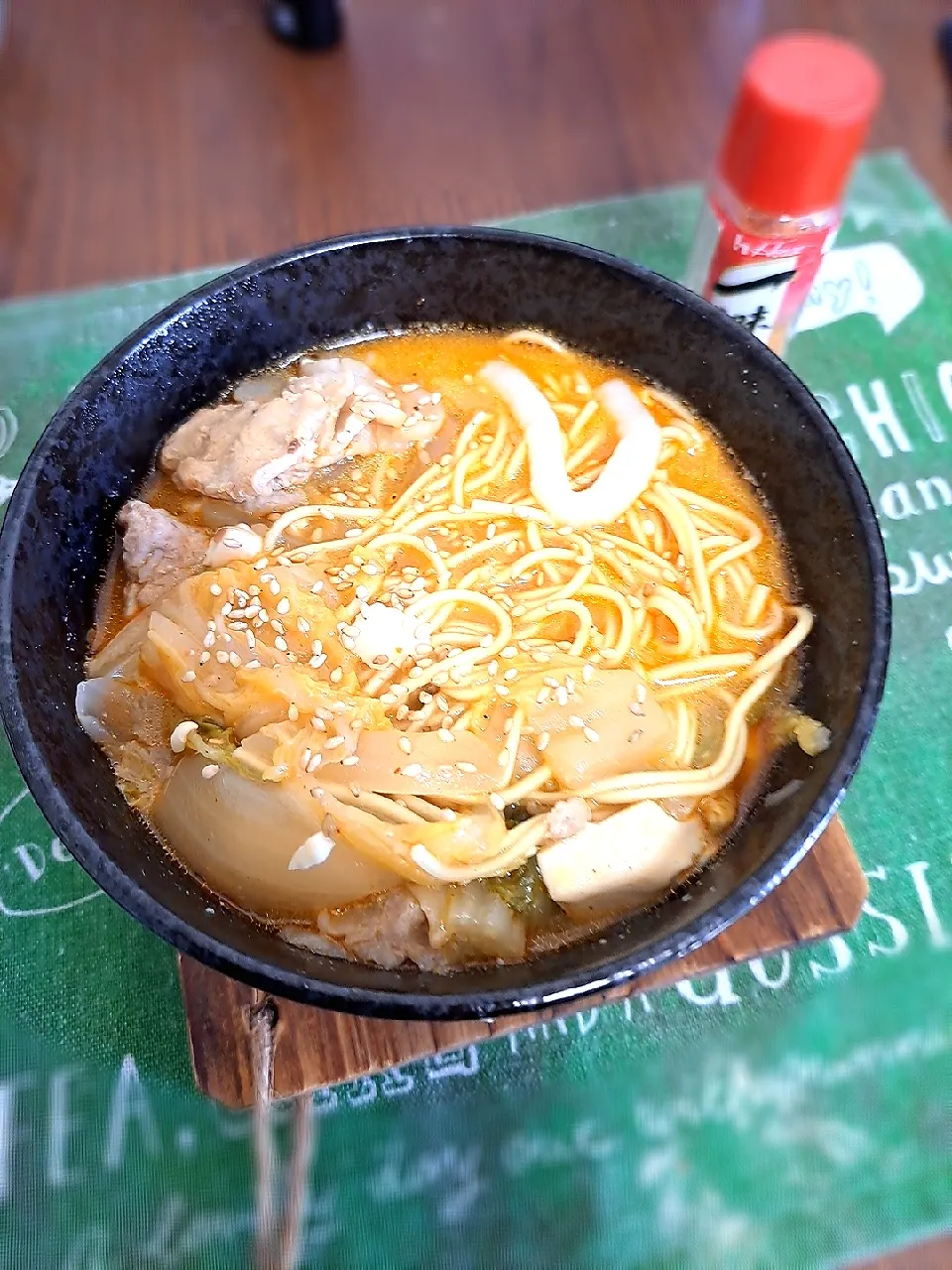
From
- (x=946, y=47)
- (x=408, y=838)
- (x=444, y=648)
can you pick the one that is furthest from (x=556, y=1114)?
(x=946, y=47)

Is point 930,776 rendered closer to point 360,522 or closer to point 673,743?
point 673,743

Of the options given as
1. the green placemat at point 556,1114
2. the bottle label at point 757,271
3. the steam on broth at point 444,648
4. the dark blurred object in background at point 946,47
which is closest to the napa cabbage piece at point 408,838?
the steam on broth at point 444,648

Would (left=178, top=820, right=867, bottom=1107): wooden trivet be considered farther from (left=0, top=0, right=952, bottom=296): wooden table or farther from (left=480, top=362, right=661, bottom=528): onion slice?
(left=0, top=0, right=952, bottom=296): wooden table

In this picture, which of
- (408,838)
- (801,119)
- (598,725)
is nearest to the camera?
(408,838)

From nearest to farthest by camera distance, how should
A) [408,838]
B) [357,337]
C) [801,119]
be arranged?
1. [408,838]
2. [801,119]
3. [357,337]

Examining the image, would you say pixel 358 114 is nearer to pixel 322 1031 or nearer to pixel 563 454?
pixel 563 454

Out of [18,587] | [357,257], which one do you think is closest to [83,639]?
[18,587]
